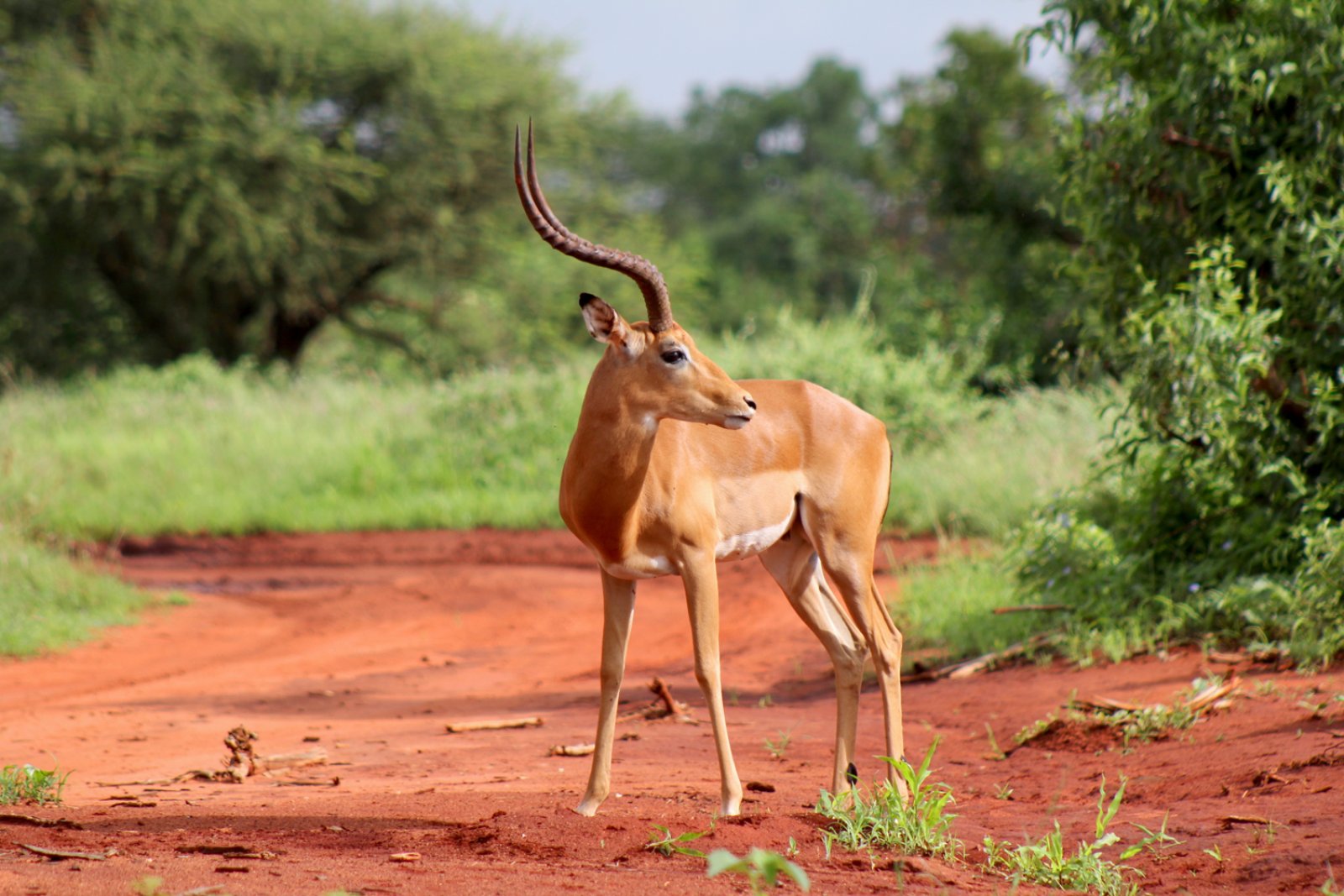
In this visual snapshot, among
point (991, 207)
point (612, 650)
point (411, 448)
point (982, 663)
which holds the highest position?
point (991, 207)

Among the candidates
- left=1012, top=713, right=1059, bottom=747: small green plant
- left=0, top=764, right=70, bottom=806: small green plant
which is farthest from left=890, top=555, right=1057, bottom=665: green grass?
left=0, top=764, right=70, bottom=806: small green plant

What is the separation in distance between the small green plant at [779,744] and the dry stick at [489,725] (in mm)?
1388

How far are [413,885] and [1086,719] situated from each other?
13.3 ft

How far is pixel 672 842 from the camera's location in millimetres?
4391

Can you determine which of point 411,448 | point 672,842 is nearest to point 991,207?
point 411,448

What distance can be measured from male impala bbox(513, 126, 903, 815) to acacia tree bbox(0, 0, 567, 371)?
805 inches

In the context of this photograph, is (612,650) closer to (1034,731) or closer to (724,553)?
(724,553)

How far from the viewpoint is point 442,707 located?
27.7 feet

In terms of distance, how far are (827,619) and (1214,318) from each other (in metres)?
3.27

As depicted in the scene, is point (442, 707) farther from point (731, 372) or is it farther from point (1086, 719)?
point (731, 372)

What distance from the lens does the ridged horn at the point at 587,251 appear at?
15.3ft

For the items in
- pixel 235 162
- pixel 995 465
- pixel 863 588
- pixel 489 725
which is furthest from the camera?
pixel 235 162

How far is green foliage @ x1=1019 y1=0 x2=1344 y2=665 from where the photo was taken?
775 cm

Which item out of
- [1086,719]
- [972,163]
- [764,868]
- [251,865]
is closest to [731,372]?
[972,163]
